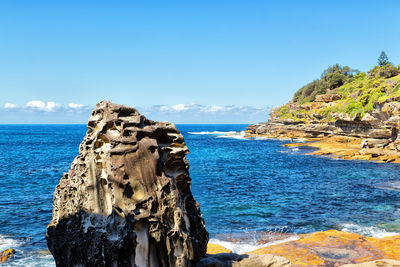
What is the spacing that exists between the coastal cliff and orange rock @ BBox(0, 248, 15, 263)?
36.1 metres

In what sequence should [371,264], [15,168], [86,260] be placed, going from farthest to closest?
[15,168]
[371,264]
[86,260]

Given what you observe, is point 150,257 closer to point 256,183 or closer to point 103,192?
point 103,192

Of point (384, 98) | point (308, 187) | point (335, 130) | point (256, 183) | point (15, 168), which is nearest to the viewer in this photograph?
point (308, 187)

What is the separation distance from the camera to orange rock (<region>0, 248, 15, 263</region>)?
11.7 meters

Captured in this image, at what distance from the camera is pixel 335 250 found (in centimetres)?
1119

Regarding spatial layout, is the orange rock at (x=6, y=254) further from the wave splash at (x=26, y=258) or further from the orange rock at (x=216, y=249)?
the orange rock at (x=216, y=249)

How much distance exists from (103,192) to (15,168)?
3327 cm

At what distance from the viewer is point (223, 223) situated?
16.5m

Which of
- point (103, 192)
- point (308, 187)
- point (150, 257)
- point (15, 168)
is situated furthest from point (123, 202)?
point (15, 168)

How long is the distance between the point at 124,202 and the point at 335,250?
321 inches

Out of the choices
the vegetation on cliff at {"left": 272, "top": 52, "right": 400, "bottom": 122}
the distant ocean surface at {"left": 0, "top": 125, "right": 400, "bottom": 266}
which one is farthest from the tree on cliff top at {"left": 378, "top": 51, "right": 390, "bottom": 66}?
the distant ocean surface at {"left": 0, "top": 125, "right": 400, "bottom": 266}

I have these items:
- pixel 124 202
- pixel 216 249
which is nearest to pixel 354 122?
pixel 216 249

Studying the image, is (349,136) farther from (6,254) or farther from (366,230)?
(6,254)

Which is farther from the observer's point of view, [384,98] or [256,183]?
[384,98]
